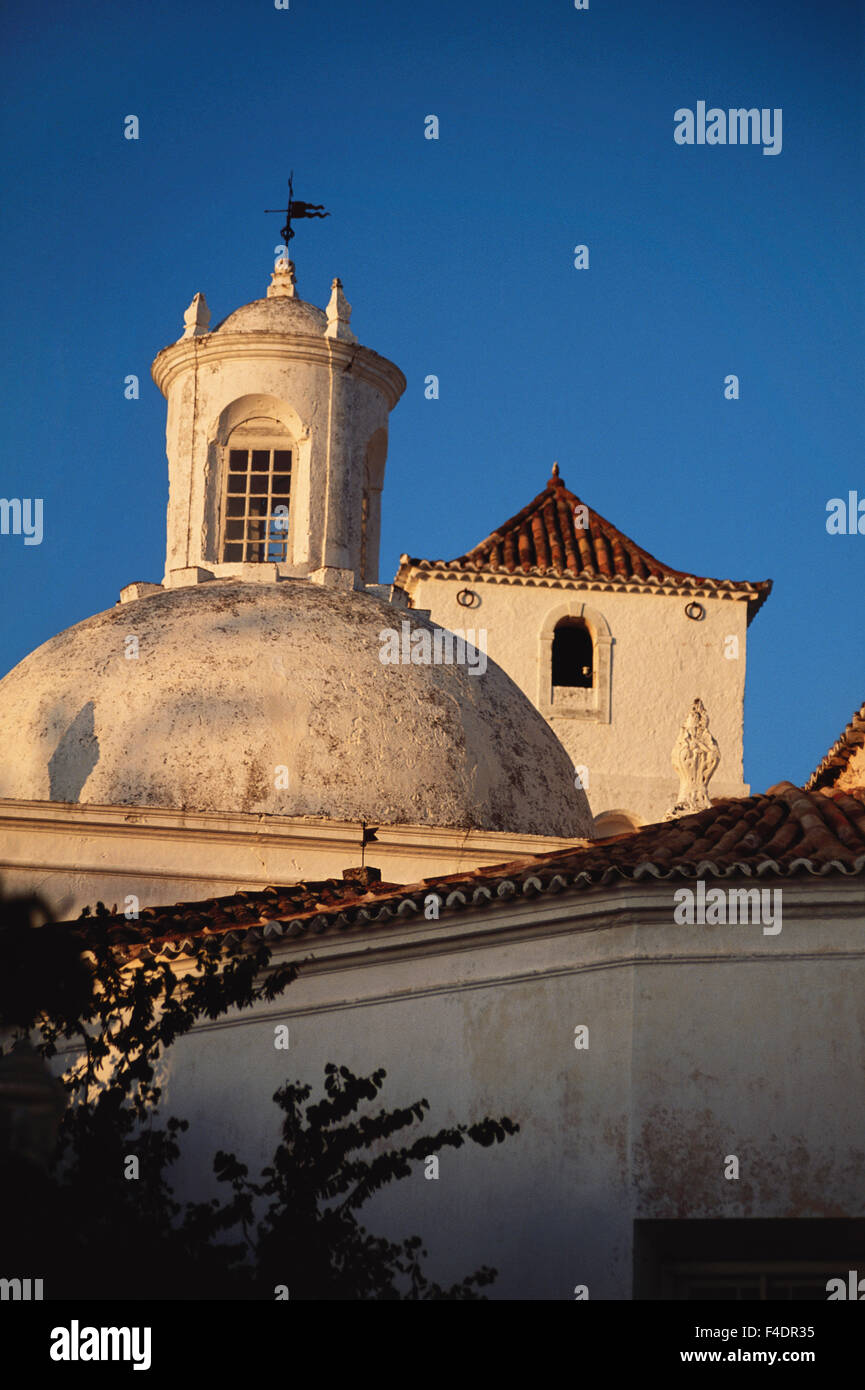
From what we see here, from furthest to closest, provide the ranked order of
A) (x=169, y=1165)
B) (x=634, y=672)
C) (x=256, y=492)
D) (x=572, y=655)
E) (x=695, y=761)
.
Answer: (x=572, y=655), (x=634, y=672), (x=256, y=492), (x=695, y=761), (x=169, y=1165)

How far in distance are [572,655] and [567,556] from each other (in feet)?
4.54

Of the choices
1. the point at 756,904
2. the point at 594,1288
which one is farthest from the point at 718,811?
the point at 594,1288

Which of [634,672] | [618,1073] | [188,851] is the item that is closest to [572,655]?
[634,672]

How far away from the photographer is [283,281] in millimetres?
22234

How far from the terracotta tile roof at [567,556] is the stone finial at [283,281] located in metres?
9.78

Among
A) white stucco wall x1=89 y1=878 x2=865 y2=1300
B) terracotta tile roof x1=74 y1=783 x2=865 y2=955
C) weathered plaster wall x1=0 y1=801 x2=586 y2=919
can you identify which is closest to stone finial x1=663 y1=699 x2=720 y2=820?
terracotta tile roof x1=74 y1=783 x2=865 y2=955

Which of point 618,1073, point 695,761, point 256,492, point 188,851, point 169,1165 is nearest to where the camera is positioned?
point 618,1073

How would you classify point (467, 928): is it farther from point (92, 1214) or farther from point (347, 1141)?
point (92, 1214)

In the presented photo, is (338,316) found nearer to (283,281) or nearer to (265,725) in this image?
(283,281)

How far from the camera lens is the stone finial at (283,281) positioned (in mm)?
22172

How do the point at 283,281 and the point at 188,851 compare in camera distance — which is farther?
the point at 283,281

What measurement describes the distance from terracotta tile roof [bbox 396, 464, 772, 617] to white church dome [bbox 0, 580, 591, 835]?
13.2 metres

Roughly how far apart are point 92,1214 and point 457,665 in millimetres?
7308

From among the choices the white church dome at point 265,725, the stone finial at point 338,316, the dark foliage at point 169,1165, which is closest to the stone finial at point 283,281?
the stone finial at point 338,316
